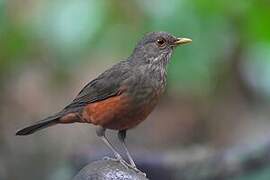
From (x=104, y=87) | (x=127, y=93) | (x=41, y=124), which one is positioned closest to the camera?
(x=127, y=93)

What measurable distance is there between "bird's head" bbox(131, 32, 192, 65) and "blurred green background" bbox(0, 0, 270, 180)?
35 centimetres

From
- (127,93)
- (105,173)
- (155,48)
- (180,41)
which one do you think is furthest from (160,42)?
(105,173)

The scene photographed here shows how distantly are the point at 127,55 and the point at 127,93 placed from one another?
171 centimetres

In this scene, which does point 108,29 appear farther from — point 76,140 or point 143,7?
point 76,140

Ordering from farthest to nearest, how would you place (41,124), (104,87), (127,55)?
(127,55) < (41,124) < (104,87)

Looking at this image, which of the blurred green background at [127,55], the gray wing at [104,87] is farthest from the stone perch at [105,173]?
the blurred green background at [127,55]

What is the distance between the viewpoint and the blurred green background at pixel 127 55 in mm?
6609

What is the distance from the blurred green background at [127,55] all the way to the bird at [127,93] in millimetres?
384

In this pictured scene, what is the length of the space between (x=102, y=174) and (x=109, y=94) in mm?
1705

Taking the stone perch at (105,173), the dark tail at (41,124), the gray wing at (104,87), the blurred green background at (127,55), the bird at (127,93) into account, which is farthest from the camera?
the blurred green background at (127,55)

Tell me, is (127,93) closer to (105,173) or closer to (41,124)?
(41,124)

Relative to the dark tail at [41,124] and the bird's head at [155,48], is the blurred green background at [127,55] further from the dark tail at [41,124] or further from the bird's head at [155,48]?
the dark tail at [41,124]

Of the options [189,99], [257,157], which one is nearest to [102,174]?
[257,157]

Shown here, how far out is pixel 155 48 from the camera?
6207mm
